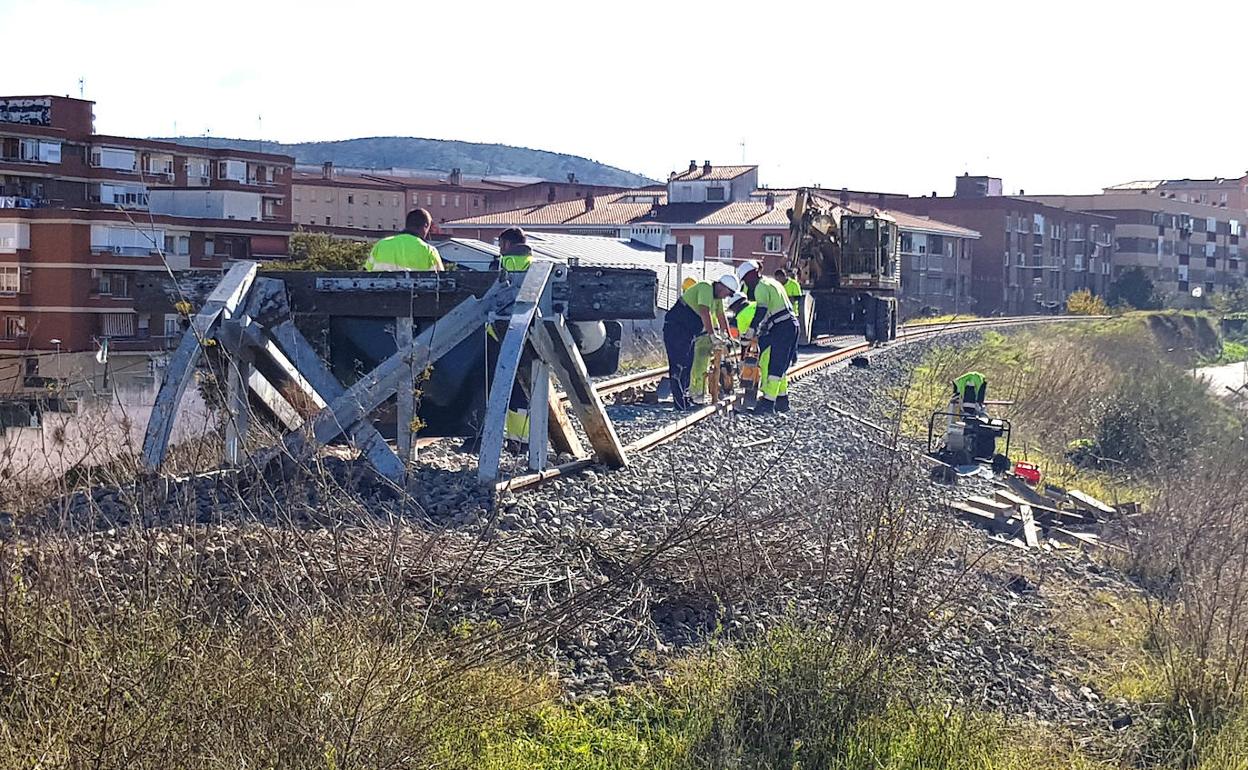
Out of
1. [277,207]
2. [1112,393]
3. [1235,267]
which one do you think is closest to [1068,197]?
[1235,267]

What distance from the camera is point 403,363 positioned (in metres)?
9.67

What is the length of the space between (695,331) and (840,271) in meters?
14.1

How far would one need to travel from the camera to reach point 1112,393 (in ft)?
80.8

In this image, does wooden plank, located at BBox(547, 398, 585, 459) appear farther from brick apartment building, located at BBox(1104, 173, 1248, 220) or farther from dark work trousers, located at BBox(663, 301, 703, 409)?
brick apartment building, located at BBox(1104, 173, 1248, 220)

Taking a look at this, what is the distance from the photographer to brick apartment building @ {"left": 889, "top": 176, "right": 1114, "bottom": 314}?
82562mm

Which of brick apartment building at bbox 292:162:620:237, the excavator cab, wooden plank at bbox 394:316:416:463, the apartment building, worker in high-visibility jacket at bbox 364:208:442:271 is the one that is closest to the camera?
wooden plank at bbox 394:316:416:463

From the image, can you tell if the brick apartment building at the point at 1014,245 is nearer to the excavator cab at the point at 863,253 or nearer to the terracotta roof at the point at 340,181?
the terracotta roof at the point at 340,181

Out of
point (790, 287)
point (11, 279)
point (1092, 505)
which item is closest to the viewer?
point (1092, 505)

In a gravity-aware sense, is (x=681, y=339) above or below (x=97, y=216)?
below

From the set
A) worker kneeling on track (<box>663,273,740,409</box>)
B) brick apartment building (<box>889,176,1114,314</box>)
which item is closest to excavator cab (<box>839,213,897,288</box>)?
worker kneeling on track (<box>663,273,740,409</box>)

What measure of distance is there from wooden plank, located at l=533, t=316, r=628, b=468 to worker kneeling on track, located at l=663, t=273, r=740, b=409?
585 cm

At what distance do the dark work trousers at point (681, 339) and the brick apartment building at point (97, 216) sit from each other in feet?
70.2

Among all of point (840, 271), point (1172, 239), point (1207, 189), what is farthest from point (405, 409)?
point (1207, 189)

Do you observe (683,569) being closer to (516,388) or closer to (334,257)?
(516,388)
